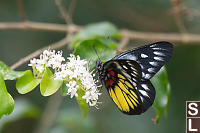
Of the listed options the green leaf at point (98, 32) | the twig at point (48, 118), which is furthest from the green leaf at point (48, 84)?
the twig at point (48, 118)

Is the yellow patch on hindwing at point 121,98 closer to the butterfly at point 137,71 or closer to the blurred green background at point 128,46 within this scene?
the butterfly at point 137,71

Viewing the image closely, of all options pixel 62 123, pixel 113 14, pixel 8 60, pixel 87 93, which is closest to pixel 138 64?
pixel 87 93

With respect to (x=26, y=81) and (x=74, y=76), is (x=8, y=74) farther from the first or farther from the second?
(x=74, y=76)

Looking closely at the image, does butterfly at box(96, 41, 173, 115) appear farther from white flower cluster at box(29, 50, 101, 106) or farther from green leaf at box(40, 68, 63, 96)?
green leaf at box(40, 68, 63, 96)

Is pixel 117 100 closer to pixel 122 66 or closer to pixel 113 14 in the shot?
pixel 122 66

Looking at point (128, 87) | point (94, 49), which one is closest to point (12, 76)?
point (94, 49)

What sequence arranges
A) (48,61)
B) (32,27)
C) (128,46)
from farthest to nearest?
(128,46) → (32,27) → (48,61)
